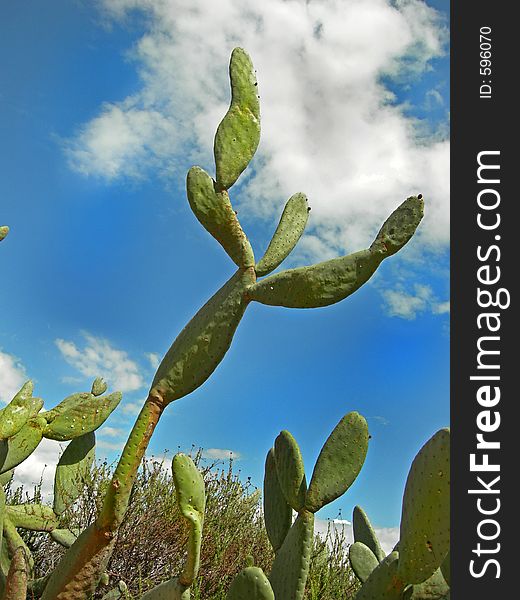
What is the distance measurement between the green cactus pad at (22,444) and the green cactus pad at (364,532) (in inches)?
57.8

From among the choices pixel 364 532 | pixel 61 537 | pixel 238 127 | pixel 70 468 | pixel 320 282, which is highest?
pixel 238 127

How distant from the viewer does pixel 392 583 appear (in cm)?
188

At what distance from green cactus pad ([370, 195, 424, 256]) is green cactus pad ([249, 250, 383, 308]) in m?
0.03

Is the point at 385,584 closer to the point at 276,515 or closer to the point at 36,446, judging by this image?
the point at 276,515

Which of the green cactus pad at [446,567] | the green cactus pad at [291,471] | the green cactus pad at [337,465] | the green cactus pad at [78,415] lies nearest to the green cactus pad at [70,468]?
the green cactus pad at [78,415]

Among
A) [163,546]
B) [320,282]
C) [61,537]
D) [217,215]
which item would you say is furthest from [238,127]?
[163,546]

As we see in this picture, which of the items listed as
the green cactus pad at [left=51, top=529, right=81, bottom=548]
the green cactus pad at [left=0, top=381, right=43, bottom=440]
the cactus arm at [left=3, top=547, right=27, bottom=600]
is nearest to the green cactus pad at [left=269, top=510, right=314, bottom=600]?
the cactus arm at [left=3, top=547, right=27, bottom=600]

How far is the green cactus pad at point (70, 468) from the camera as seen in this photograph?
4.12m

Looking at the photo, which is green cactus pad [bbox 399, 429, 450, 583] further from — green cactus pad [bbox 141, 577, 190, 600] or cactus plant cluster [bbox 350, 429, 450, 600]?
green cactus pad [bbox 141, 577, 190, 600]

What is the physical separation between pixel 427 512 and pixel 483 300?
589 millimetres

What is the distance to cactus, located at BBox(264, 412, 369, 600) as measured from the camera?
197 centimetres

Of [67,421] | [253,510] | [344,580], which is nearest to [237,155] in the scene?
[67,421]

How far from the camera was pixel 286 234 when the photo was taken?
2311mm

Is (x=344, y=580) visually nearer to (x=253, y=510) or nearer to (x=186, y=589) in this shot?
Result: (x=253, y=510)
